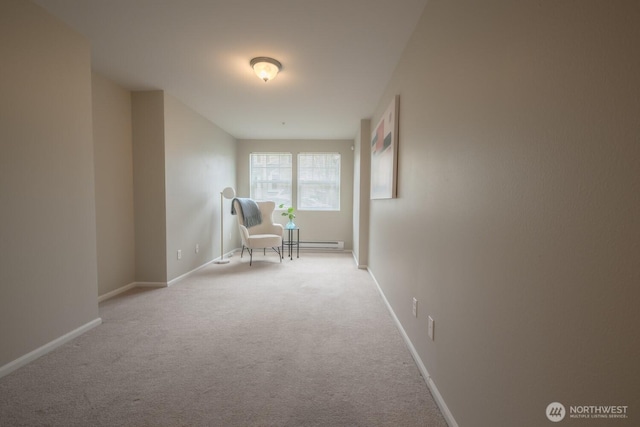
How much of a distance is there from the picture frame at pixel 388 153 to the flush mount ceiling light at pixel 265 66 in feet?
3.77

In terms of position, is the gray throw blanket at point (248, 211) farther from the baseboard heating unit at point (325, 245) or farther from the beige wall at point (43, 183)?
the beige wall at point (43, 183)

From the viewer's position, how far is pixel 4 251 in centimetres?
157

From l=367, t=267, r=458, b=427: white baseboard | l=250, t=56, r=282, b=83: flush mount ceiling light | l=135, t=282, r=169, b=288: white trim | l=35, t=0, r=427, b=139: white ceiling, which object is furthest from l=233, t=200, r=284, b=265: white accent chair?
l=367, t=267, r=458, b=427: white baseboard

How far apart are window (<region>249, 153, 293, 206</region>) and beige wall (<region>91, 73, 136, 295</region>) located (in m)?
2.79

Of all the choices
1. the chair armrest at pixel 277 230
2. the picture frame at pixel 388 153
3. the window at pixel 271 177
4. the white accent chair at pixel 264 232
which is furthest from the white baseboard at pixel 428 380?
the window at pixel 271 177

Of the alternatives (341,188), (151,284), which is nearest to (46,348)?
(151,284)

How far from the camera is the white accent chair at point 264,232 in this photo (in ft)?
14.4

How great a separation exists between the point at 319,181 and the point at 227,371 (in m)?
4.48

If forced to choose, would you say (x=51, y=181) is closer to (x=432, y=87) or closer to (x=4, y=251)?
(x=4, y=251)

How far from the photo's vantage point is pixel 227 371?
1.62 m

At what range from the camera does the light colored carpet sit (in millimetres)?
1292

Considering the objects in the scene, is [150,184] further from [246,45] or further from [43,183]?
[246,45]

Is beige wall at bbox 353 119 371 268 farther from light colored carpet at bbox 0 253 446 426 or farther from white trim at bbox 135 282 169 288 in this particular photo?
white trim at bbox 135 282 169 288

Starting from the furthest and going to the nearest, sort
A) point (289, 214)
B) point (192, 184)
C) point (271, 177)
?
point (271, 177), point (289, 214), point (192, 184)
